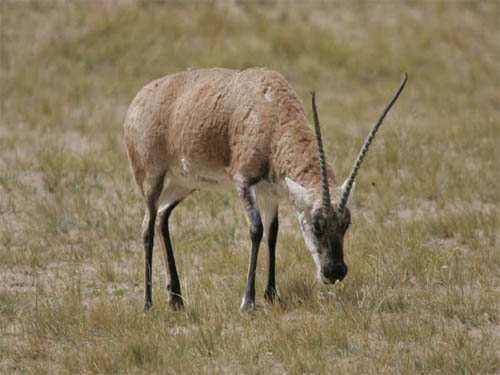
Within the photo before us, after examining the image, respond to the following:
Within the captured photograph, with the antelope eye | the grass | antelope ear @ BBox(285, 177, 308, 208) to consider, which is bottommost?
the grass

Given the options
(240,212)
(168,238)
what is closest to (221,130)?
(168,238)

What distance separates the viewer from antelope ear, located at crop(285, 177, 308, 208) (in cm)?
645

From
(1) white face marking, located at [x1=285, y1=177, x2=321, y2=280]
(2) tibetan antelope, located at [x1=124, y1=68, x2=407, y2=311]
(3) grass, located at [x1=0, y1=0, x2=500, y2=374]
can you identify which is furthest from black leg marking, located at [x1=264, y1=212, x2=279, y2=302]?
(1) white face marking, located at [x1=285, y1=177, x2=321, y2=280]

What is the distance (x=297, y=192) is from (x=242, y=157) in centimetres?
70

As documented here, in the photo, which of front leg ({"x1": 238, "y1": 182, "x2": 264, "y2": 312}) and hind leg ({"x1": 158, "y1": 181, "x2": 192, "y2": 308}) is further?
hind leg ({"x1": 158, "y1": 181, "x2": 192, "y2": 308})

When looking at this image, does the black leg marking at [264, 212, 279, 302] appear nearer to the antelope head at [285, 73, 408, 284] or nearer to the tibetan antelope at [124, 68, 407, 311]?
the tibetan antelope at [124, 68, 407, 311]

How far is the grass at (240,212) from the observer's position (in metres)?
6.34

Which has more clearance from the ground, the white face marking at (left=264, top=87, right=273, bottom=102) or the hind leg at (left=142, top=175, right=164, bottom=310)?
the white face marking at (left=264, top=87, right=273, bottom=102)

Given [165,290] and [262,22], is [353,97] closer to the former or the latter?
[262,22]

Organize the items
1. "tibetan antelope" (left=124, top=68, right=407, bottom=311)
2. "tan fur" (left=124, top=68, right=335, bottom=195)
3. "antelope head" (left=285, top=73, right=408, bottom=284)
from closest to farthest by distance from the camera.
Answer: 1. "antelope head" (left=285, top=73, right=408, bottom=284)
2. "tibetan antelope" (left=124, top=68, right=407, bottom=311)
3. "tan fur" (left=124, top=68, right=335, bottom=195)

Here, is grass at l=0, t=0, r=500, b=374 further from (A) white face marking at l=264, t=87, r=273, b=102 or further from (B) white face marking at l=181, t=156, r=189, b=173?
(A) white face marking at l=264, t=87, r=273, b=102

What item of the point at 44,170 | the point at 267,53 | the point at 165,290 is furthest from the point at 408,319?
the point at 267,53

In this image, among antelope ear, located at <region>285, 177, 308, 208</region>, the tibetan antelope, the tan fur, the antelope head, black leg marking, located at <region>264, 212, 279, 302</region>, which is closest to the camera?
the antelope head

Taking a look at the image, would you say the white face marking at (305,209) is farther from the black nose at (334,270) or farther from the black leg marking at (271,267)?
the black leg marking at (271,267)
